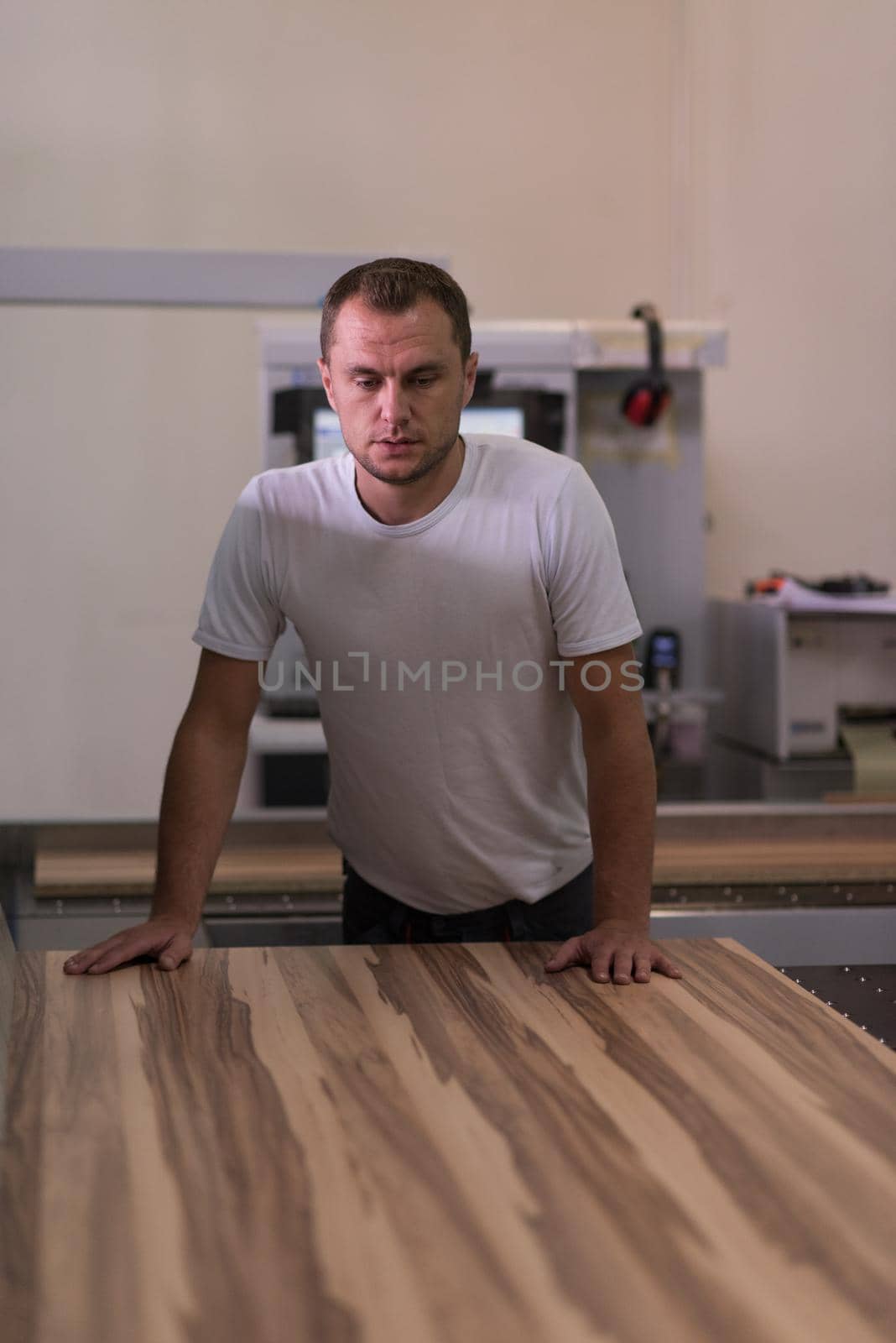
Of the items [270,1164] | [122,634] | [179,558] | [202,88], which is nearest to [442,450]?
[270,1164]

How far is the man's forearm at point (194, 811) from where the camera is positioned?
1450mm

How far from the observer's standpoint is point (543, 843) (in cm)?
166

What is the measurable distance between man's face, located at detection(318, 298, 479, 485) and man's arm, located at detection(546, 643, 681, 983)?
0.96 ft

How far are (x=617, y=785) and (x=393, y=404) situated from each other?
0.46m

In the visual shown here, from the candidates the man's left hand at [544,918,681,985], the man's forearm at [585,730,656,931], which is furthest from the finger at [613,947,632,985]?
the man's forearm at [585,730,656,931]

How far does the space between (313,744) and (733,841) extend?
2.65 feet

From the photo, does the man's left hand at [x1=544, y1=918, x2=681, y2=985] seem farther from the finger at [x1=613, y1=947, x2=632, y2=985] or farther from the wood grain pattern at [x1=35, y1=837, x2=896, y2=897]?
the wood grain pattern at [x1=35, y1=837, x2=896, y2=897]

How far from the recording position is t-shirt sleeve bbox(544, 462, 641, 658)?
1.50 metres

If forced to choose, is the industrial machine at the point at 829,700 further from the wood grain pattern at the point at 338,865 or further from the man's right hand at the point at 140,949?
the man's right hand at the point at 140,949

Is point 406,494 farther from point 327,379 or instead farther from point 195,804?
point 195,804

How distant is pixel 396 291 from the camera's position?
1.42 metres

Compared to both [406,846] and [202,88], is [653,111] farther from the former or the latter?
[406,846]

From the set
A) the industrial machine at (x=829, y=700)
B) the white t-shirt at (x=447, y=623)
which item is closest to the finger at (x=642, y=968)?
the white t-shirt at (x=447, y=623)

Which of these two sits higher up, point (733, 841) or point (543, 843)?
point (543, 843)
